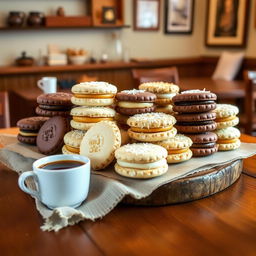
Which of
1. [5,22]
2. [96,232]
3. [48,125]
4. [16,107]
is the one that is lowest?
[16,107]

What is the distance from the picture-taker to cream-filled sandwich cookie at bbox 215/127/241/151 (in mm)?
1026

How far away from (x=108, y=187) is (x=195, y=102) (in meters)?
0.34

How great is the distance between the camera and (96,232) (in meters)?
0.70

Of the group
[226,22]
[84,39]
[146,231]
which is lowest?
[146,231]

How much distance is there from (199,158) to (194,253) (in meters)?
0.37

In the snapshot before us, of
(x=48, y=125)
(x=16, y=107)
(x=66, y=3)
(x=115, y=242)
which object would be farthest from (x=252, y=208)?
(x=66, y=3)

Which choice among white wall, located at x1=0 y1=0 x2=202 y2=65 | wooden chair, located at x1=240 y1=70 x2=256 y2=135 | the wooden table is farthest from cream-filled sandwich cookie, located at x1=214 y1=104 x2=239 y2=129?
white wall, located at x1=0 y1=0 x2=202 y2=65

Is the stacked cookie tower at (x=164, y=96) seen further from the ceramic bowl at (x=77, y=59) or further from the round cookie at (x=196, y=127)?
the ceramic bowl at (x=77, y=59)

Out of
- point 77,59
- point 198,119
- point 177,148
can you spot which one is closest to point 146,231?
point 177,148

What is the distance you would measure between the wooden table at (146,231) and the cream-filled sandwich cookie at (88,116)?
0.24 m

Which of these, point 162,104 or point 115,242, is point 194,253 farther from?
point 162,104

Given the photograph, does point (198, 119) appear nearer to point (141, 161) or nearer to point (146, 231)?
point (141, 161)

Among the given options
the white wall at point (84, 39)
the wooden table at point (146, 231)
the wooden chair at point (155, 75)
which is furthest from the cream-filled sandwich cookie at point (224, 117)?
the white wall at point (84, 39)

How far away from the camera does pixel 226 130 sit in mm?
1041
